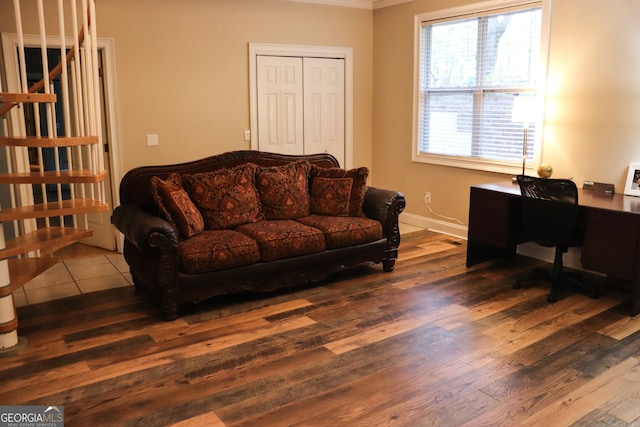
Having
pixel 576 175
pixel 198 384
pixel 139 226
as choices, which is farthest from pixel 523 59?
pixel 198 384

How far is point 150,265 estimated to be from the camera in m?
3.71

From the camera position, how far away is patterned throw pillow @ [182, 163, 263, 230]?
420 centimetres

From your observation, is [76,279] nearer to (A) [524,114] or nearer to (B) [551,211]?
(B) [551,211]

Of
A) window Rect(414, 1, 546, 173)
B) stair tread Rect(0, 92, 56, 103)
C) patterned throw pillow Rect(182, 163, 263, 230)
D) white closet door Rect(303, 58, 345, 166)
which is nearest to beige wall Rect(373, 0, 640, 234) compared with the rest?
window Rect(414, 1, 546, 173)

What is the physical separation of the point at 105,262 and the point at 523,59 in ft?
14.0

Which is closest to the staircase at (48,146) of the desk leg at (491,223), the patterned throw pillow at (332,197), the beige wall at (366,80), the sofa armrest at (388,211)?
the beige wall at (366,80)

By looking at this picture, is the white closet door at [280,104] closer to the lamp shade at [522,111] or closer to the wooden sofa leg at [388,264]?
the wooden sofa leg at [388,264]

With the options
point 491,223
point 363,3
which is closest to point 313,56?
point 363,3

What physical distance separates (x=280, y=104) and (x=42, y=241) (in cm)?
317

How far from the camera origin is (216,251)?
375 centimetres

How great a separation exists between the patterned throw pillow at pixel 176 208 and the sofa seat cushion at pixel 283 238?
40 cm

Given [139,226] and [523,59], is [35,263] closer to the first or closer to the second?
[139,226]

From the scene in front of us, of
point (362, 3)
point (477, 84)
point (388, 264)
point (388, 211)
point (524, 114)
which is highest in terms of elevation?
point (362, 3)

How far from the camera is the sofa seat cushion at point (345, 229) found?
4270mm
